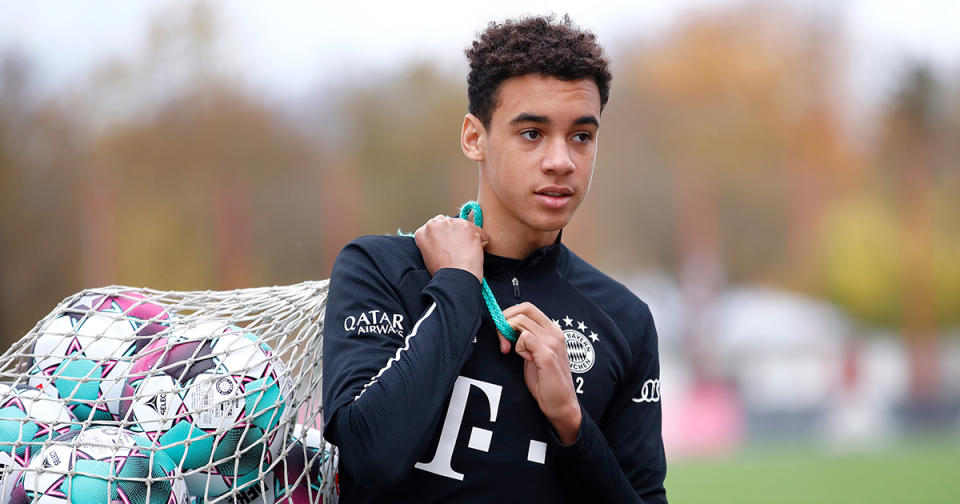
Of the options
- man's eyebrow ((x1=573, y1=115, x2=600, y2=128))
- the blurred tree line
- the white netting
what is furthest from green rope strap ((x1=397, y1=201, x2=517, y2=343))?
the blurred tree line

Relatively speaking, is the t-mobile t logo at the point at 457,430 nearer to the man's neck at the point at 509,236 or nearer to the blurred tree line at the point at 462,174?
the man's neck at the point at 509,236

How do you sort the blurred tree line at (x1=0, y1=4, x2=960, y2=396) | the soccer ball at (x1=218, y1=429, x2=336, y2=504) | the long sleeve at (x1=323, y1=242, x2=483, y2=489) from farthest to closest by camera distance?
the blurred tree line at (x1=0, y1=4, x2=960, y2=396) < the soccer ball at (x1=218, y1=429, x2=336, y2=504) < the long sleeve at (x1=323, y1=242, x2=483, y2=489)

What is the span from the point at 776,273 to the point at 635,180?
3779 mm

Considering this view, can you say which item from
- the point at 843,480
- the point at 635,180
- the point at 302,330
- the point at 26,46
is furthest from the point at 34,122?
the point at 302,330

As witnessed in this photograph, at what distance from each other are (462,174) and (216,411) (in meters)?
16.5

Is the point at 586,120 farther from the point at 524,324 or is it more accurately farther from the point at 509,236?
the point at 524,324

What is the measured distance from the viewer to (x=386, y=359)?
2.12 m

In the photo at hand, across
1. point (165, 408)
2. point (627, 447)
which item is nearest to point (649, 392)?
point (627, 447)

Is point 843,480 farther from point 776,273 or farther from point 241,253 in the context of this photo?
point 241,253

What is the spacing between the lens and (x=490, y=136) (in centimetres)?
239

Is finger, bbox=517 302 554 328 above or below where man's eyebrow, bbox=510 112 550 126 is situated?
below

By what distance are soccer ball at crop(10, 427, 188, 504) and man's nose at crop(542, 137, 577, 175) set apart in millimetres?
1146

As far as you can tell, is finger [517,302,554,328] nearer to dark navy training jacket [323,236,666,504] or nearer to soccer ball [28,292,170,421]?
dark navy training jacket [323,236,666,504]

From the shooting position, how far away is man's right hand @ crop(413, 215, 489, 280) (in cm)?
229
